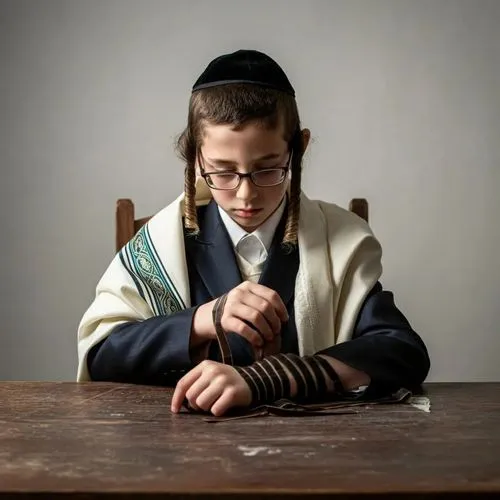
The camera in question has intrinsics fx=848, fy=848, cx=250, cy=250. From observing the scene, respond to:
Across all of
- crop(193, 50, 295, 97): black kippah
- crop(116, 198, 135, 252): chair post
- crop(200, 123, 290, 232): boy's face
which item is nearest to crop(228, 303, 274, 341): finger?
crop(200, 123, 290, 232): boy's face

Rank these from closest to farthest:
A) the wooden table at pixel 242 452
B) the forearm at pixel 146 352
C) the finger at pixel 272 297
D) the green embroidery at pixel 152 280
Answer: the wooden table at pixel 242 452 → the finger at pixel 272 297 → the forearm at pixel 146 352 → the green embroidery at pixel 152 280

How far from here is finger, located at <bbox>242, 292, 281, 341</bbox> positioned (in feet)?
A: 3.52

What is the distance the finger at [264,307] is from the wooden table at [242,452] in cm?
16

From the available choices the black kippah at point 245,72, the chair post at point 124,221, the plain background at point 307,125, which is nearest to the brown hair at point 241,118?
the black kippah at point 245,72

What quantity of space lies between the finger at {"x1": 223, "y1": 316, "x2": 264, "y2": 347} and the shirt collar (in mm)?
272

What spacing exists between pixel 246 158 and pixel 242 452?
1.74 feet

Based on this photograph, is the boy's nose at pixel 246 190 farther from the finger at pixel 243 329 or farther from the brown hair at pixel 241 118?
the finger at pixel 243 329

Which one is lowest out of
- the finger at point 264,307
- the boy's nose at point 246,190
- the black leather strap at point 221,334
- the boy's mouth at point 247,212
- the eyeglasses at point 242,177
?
the black leather strap at point 221,334

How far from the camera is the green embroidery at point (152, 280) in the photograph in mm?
1311

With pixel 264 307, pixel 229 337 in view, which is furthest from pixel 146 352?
pixel 264 307

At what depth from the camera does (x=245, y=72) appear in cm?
128

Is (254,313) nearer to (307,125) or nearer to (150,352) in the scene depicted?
(150,352)

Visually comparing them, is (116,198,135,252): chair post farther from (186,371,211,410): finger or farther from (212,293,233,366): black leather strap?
(186,371,211,410): finger

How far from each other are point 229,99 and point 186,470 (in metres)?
0.67
